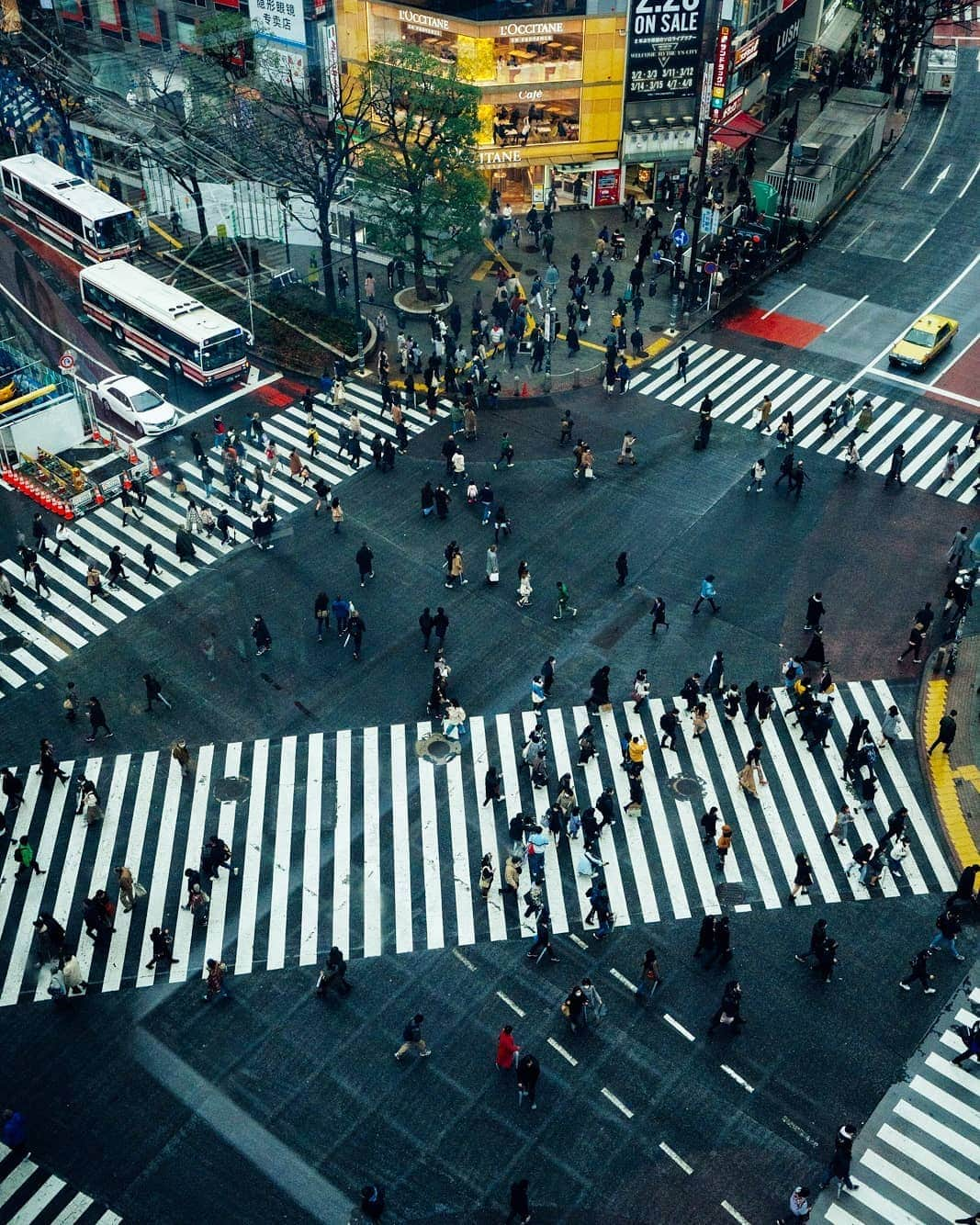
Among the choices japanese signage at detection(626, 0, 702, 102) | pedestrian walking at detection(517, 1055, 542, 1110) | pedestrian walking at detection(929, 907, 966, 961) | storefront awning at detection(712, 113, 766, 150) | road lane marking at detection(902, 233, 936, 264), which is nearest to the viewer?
pedestrian walking at detection(517, 1055, 542, 1110)

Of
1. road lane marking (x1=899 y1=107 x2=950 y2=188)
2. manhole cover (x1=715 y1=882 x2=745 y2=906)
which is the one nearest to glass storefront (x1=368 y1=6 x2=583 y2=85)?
road lane marking (x1=899 y1=107 x2=950 y2=188)

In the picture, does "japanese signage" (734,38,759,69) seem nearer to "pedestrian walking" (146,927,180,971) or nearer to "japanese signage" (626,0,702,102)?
"japanese signage" (626,0,702,102)

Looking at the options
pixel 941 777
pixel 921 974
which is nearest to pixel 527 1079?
pixel 921 974

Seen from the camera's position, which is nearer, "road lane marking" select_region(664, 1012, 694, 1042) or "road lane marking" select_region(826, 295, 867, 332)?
"road lane marking" select_region(664, 1012, 694, 1042)

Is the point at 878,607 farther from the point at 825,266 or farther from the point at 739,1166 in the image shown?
the point at 825,266

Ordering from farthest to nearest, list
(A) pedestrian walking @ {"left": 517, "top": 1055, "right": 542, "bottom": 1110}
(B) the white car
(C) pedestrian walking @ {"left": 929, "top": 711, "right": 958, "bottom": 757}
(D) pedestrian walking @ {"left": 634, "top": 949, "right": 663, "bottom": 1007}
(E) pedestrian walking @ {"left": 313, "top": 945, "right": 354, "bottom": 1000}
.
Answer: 1. (B) the white car
2. (C) pedestrian walking @ {"left": 929, "top": 711, "right": 958, "bottom": 757}
3. (E) pedestrian walking @ {"left": 313, "top": 945, "right": 354, "bottom": 1000}
4. (D) pedestrian walking @ {"left": 634, "top": 949, "right": 663, "bottom": 1007}
5. (A) pedestrian walking @ {"left": 517, "top": 1055, "right": 542, "bottom": 1110}

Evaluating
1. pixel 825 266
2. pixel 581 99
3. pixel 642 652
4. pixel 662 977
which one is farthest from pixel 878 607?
pixel 581 99

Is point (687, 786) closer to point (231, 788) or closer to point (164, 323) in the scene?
point (231, 788)

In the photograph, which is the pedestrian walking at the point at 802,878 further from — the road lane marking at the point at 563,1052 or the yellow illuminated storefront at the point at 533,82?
the yellow illuminated storefront at the point at 533,82
